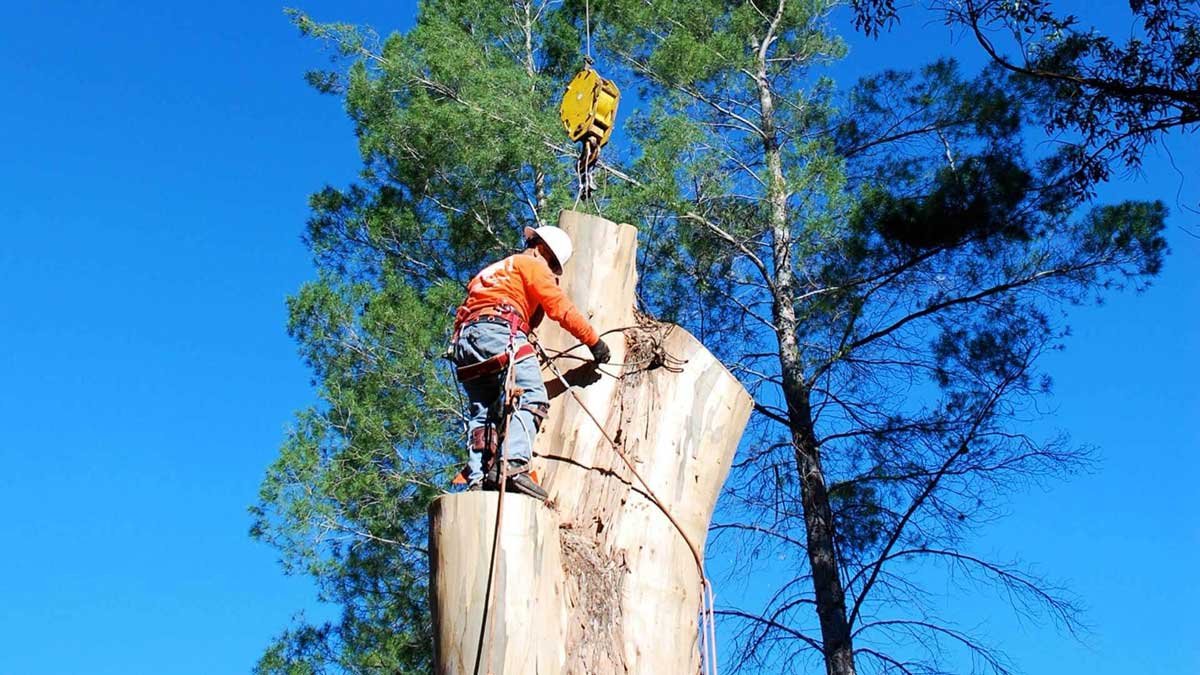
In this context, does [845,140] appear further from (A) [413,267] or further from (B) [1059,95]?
(A) [413,267]

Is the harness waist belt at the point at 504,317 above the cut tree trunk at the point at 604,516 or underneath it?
above

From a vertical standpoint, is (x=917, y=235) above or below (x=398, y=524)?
above

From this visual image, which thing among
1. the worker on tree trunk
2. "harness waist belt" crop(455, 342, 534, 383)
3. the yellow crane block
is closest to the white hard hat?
the worker on tree trunk

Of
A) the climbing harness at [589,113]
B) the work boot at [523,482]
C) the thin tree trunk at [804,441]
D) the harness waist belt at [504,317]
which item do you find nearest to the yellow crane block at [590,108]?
the climbing harness at [589,113]

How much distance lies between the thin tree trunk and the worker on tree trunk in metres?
4.03

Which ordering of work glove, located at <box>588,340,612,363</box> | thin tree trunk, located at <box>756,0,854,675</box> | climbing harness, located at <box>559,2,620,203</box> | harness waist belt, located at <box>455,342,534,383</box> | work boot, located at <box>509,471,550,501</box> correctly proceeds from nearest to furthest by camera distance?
1. work boot, located at <box>509,471,550,501</box>
2. work glove, located at <box>588,340,612,363</box>
3. harness waist belt, located at <box>455,342,534,383</box>
4. climbing harness, located at <box>559,2,620,203</box>
5. thin tree trunk, located at <box>756,0,854,675</box>

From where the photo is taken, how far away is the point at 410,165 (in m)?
10.9

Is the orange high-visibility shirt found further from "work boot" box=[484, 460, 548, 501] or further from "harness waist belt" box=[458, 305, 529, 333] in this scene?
"work boot" box=[484, 460, 548, 501]

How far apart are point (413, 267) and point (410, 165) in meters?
0.88

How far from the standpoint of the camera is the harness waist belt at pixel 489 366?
14.0 ft

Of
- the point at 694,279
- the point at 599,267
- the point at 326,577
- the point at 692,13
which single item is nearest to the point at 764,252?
the point at 694,279

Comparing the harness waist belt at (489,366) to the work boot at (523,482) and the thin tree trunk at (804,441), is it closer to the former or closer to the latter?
the work boot at (523,482)

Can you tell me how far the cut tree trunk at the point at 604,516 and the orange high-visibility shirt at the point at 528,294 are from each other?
0.10 metres

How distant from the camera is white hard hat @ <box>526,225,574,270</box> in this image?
4.41 metres
